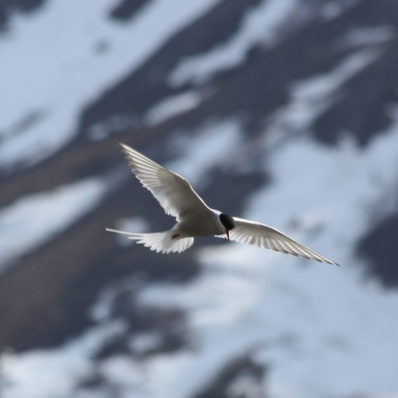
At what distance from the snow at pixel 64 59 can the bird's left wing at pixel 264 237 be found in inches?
2747

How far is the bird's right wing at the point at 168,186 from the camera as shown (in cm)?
1712

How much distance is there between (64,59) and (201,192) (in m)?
21.1

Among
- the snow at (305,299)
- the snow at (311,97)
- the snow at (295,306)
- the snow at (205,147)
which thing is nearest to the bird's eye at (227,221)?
the snow at (295,306)

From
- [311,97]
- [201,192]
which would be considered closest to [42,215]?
[201,192]

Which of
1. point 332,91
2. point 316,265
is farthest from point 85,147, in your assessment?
point 316,265

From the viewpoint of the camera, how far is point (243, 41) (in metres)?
91.0

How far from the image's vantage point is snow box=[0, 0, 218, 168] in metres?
88.3

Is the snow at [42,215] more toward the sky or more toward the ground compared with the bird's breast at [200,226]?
more toward the sky

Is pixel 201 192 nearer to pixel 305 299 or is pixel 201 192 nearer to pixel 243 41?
pixel 305 299

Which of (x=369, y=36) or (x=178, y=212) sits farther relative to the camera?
(x=369, y=36)

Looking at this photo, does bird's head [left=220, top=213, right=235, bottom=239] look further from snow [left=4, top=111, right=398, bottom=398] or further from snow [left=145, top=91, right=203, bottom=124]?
snow [left=145, top=91, right=203, bottom=124]

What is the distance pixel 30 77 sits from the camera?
9088 centimetres

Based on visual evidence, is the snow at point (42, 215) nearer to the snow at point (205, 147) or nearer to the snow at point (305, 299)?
the snow at point (205, 147)

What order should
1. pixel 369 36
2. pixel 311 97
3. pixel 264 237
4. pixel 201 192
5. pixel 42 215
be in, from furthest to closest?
1. pixel 369 36
2. pixel 311 97
3. pixel 42 215
4. pixel 201 192
5. pixel 264 237
